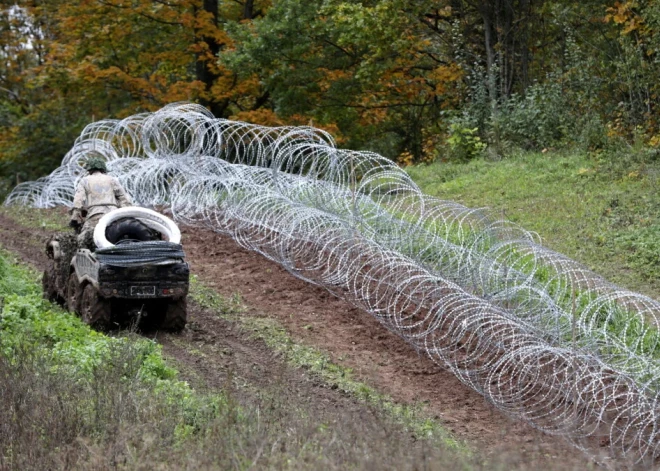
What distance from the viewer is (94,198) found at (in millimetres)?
12688

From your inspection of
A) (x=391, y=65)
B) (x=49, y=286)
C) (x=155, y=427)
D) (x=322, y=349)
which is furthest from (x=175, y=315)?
(x=391, y=65)

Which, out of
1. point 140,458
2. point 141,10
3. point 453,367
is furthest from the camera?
point 141,10

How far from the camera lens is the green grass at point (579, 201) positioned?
1437 cm

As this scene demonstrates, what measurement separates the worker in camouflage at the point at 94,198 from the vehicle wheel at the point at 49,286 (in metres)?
0.89

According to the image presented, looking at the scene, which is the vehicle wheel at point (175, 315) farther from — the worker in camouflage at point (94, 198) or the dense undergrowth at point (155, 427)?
the dense undergrowth at point (155, 427)

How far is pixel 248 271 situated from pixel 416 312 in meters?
3.53

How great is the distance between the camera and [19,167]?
32125 millimetres

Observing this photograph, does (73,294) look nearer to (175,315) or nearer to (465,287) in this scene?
(175,315)

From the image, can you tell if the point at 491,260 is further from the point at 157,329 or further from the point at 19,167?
the point at 19,167

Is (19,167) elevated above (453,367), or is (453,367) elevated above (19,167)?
(453,367)

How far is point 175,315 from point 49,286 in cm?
250

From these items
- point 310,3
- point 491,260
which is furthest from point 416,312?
point 310,3

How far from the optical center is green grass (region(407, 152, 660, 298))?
47.1ft

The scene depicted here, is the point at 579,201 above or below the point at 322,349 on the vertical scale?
above
